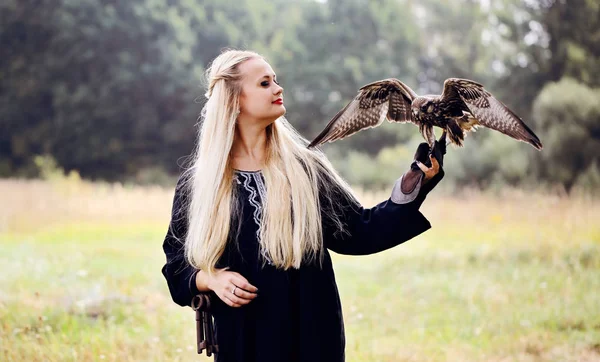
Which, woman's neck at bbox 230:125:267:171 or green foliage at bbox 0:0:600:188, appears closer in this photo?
→ woman's neck at bbox 230:125:267:171

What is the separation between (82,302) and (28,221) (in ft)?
12.5

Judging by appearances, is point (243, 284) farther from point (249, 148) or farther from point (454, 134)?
point (454, 134)

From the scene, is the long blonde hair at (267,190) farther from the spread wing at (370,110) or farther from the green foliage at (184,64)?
the green foliage at (184,64)

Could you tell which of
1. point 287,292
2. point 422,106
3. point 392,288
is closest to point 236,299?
point 287,292

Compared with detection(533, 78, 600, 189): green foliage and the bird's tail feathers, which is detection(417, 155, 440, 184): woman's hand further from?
detection(533, 78, 600, 189): green foliage

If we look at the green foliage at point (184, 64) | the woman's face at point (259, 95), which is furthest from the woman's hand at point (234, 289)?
the green foliage at point (184, 64)

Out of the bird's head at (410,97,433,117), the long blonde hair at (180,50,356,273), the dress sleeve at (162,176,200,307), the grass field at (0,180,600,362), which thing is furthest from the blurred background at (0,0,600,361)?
the bird's head at (410,97,433,117)

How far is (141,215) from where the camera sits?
7.65 metres

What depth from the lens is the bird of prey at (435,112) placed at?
1.58 m

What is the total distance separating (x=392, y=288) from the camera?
14.9ft

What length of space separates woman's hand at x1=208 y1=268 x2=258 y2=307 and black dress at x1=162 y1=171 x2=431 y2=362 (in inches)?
2.9

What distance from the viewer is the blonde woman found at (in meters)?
1.55

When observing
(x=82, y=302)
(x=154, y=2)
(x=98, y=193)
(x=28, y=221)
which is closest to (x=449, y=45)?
(x=154, y=2)

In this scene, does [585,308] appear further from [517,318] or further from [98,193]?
[98,193]
